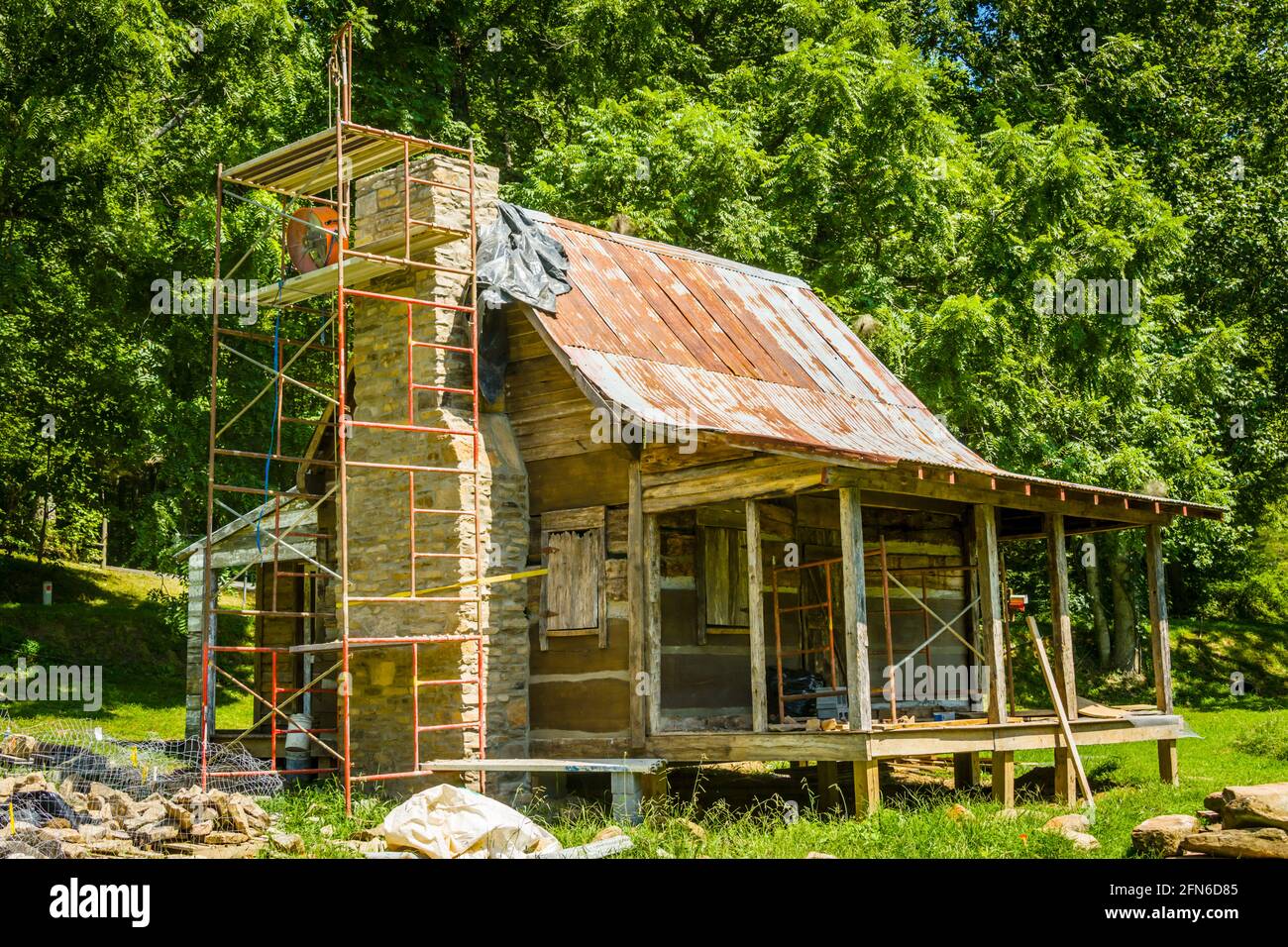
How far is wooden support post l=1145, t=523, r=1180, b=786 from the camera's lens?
17.8 metres

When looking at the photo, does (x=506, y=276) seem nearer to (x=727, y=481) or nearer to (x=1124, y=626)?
(x=727, y=481)

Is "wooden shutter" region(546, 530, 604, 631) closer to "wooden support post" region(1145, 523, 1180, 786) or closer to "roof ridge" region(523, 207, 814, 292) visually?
"roof ridge" region(523, 207, 814, 292)

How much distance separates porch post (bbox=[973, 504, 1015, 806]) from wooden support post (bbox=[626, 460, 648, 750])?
3.78 m

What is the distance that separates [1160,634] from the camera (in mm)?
18219

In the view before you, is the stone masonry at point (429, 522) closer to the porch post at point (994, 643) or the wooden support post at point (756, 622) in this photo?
the wooden support post at point (756, 622)

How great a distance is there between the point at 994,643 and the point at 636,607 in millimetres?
4001

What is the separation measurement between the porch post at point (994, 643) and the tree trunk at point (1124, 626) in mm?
14041

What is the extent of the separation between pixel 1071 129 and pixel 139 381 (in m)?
16.8

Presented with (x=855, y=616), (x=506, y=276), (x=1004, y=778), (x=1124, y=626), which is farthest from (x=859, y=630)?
(x=1124, y=626)

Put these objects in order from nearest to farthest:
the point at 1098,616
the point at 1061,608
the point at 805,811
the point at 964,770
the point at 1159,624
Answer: the point at 805,811 → the point at 1061,608 → the point at 1159,624 → the point at 964,770 → the point at 1098,616

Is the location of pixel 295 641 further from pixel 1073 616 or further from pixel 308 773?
pixel 1073 616

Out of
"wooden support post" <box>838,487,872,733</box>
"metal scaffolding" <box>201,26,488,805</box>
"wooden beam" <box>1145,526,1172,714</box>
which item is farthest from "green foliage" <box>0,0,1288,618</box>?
"wooden support post" <box>838,487,872,733</box>

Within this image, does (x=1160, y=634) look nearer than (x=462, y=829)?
No

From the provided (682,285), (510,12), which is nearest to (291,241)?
(682,285)
